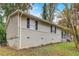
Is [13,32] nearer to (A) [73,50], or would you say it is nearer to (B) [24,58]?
(B) [24,58]

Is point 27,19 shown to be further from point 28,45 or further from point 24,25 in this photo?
point 28,45

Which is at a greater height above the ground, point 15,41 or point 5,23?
point 5,23

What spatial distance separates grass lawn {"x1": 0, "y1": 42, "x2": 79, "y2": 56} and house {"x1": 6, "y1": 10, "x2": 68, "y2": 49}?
0.07 metres

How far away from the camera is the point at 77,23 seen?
3.88 meters

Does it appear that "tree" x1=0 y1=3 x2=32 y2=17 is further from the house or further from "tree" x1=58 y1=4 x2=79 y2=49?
"tree" x1=58 y1=4 x2=79 y2=49

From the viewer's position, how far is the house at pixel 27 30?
12.5 ft

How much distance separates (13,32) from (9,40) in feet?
0.48

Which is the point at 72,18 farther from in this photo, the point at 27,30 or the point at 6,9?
the point at 6,9

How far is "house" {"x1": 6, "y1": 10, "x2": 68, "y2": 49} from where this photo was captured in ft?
12.5

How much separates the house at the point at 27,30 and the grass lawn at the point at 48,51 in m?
0.07

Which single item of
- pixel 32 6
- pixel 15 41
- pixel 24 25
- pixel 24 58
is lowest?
pixel 24 58

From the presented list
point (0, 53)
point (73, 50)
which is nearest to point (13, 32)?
point (0, 53)

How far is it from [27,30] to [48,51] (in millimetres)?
490

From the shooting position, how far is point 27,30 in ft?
12.6
